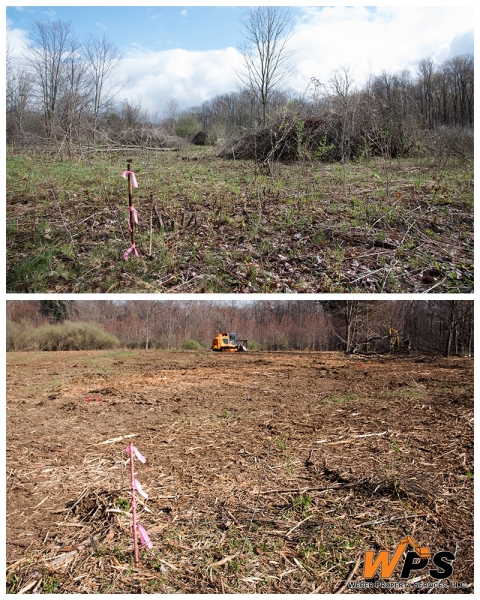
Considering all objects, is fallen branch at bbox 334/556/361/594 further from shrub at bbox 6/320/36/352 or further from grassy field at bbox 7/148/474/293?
shrub at bbox 6/320/36/352

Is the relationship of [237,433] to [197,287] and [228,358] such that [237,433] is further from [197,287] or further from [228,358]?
[228,358]

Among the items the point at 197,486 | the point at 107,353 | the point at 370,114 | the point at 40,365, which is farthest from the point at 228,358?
the point at 370,114

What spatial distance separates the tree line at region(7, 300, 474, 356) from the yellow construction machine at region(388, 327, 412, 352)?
0.09 metres

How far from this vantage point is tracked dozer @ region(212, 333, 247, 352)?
9.59 meters

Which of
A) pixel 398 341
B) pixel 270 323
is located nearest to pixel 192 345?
pixel 270 323

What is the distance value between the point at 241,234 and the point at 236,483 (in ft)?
10.0

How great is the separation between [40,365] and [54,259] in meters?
3.84

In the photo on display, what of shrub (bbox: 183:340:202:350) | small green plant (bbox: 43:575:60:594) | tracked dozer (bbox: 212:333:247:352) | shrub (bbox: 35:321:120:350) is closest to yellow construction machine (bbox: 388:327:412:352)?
tracked dozer (bbox: 212:333:247:352)

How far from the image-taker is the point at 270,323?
9805 millimetres

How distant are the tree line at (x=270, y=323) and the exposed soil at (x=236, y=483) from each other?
3.09 metres

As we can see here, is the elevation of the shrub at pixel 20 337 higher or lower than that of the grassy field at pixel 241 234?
lower

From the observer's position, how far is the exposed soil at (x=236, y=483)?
250 cm

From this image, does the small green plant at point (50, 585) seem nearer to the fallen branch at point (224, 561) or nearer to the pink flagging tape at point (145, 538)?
the pink flagging tape at point (145, 538)

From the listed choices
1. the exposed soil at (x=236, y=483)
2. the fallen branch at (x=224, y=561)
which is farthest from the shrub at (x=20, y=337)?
the fallen branch at (x=224, y=561)
